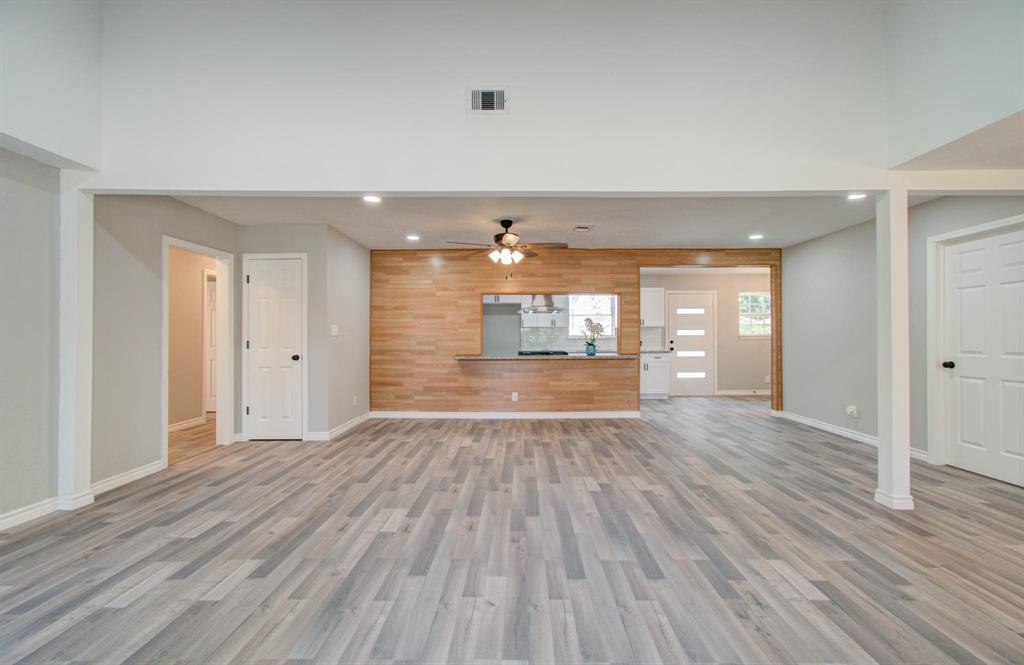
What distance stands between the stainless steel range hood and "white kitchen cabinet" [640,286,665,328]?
2.84m

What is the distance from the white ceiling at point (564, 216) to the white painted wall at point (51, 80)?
100cm

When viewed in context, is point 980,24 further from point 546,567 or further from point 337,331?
point 337,331

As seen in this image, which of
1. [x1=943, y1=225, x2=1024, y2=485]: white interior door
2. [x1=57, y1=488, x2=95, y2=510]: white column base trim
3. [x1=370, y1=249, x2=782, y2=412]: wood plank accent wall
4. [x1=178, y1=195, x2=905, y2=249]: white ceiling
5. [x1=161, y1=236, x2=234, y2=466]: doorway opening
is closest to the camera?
[x1=57, y1=488, x2=95, y2=510]: white column base trim

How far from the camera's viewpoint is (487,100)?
3180 millimetres

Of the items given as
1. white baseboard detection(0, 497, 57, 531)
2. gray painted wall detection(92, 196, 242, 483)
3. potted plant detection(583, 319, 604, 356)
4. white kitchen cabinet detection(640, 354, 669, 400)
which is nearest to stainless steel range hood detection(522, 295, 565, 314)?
potted plant detection(583, 319, 604, 356)

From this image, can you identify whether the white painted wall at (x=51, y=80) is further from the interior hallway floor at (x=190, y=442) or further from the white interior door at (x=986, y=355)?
the white interior door at (x=986, y=355)

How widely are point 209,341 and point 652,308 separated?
8028 mm

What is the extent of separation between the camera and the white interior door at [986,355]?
145 inches

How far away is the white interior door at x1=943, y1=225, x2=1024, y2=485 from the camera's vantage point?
3.67 meters

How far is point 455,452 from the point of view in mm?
4723

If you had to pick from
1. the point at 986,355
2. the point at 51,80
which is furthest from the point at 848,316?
the point at 51,80

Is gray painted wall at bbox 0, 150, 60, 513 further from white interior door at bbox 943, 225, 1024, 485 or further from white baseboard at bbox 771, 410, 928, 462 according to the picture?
white interior door at bbox 943, 225, 1024, 485

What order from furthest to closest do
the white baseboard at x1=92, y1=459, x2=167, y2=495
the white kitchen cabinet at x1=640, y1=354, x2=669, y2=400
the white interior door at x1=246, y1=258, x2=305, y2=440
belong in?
the white kitchen cabinet at x1=640, y1=354, x2=669, y2=400 → the white interior door at x1=246, y1=258, x2=305, y2=440 → the white baseboard at x1=92, y1=459, x2=167, y2=495

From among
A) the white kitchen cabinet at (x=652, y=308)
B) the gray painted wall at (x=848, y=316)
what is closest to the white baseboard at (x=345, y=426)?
the white kitchen cabinet at (x=652, y=308)
